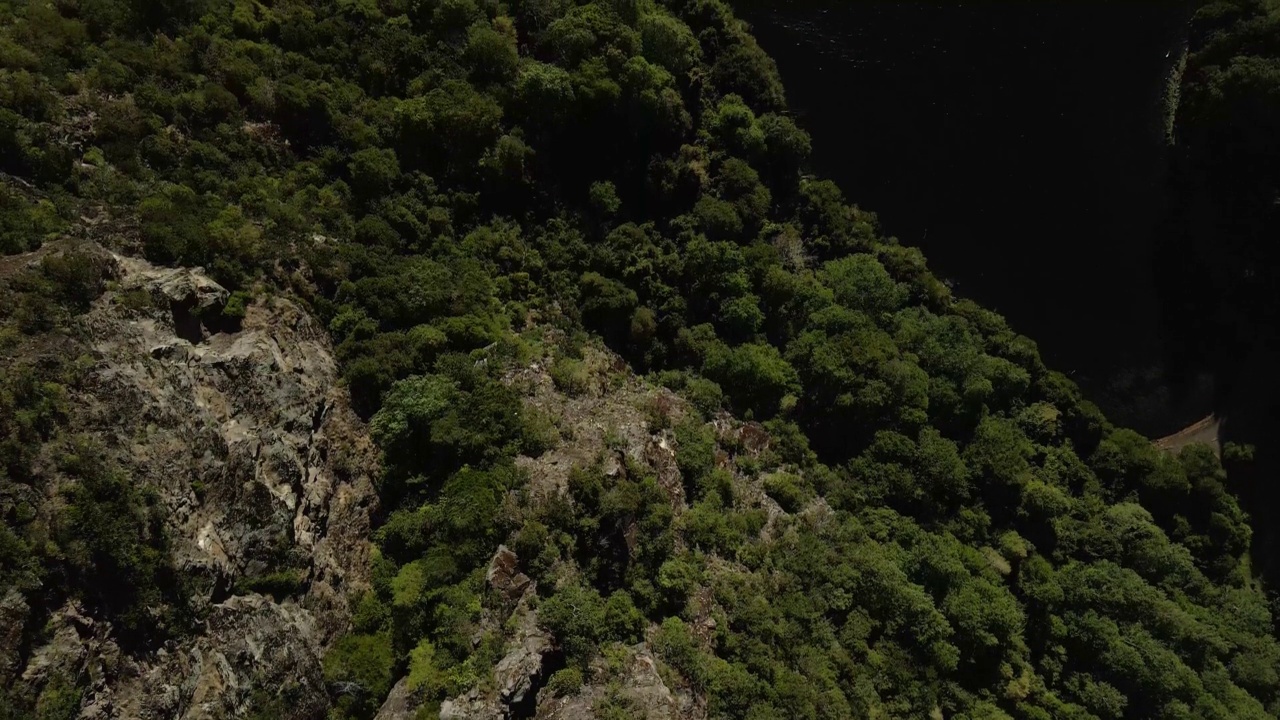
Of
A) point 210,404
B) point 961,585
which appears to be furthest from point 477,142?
point 961,585

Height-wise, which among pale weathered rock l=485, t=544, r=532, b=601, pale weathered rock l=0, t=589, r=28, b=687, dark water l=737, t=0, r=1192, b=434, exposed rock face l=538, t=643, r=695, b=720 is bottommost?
exposed rock face l=538, t=643, r=695, b=720

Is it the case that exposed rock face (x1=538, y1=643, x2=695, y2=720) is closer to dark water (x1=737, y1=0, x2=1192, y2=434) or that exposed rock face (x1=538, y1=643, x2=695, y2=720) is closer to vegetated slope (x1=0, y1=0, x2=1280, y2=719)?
vegetated slope (x1=0, y1=0, x2=1280, y2=719)

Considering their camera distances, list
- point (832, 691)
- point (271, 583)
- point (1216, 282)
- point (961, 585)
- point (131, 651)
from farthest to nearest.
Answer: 1. point (1216, 282)
2. point (961, 585)
3. point (832, 691)
4. point (271, 583)
5. point (131, 651)

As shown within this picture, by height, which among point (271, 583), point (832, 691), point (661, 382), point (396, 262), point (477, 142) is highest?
point (477, 142)

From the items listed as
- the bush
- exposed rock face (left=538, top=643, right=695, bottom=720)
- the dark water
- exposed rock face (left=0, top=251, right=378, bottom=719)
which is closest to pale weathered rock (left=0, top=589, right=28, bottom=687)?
exposed rock face (left=0, top=251, right=378, bottom=719)

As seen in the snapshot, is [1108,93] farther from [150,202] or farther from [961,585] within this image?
[150,202]

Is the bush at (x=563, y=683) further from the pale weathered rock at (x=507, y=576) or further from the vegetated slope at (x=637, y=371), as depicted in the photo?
the pale weathered rock at (x=507, y=576)

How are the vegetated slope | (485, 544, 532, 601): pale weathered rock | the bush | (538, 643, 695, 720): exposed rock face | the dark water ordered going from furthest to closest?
the dark water
the vegetated slope
(485, 544, 532, 601): pale weathered rock
the bush
(538, 643, 695, 720): exposed rock face
